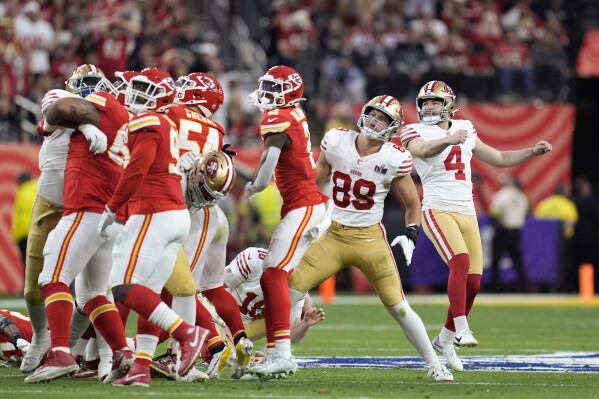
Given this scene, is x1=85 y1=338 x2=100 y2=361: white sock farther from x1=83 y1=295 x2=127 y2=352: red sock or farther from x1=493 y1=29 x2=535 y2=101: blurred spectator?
x1=493 y1=29 x2=535 y2=101: blurred spectator

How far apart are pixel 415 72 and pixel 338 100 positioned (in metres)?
1.29

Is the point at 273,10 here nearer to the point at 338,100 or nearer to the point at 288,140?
the point at 338,100

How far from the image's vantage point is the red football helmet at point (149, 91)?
25.6ft

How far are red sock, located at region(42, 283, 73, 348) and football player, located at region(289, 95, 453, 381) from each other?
156cm

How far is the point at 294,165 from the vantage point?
8422mm

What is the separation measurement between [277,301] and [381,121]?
1.43m

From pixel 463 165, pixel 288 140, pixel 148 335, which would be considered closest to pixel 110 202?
pixel 148 335

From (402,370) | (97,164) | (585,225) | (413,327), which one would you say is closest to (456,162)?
(402,370)

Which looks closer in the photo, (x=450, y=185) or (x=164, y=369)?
(x=164, y=369)

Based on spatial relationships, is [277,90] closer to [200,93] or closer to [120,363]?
[200,93]

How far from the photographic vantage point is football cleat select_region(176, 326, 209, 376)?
7.33 meters

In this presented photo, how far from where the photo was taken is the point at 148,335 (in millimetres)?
7750

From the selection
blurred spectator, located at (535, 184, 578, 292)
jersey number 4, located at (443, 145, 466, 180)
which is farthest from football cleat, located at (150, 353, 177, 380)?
blurred spectator, located at (535, 184, 578, 292)

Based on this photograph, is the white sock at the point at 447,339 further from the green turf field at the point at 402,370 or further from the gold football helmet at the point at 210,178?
the gold football helmet at the point at 210,178
